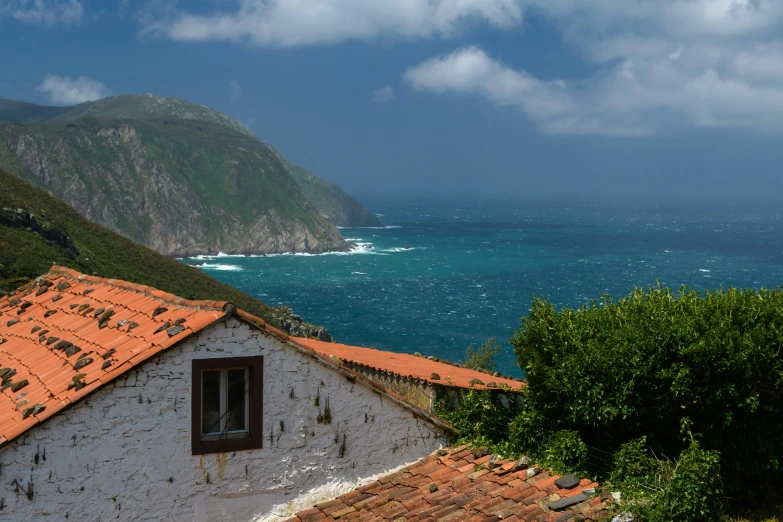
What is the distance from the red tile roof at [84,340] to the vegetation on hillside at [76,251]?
33204mm

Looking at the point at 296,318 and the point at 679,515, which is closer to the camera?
the point at 679,515

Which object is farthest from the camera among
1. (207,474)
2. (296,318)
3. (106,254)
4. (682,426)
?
(296,318)

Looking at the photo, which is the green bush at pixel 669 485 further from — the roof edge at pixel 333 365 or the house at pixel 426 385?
the house at pixel 426 385

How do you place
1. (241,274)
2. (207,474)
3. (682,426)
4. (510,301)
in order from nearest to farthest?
1. (207,474)
2. (682,426)
3. (510,301)
4. (241,274)

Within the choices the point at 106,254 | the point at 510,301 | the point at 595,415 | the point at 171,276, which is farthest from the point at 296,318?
the point at 595,415

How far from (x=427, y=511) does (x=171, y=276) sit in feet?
239

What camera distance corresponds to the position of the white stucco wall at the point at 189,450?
971 cm

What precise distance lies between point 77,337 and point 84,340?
1.28ft

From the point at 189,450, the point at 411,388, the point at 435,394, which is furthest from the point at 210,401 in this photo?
the point at 411,388

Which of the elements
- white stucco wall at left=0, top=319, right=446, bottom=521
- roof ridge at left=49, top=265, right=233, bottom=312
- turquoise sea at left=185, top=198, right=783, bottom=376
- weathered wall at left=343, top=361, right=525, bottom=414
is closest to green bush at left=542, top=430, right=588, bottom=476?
white stucco wall at left=0, top=319, right=446, bottom=521

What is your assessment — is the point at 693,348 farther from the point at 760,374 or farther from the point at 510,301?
the point at 510,301

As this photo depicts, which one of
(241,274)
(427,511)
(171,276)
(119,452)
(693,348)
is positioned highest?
(693,348)

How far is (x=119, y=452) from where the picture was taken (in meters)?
10.0

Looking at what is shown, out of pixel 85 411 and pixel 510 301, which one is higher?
pixel 85 411
